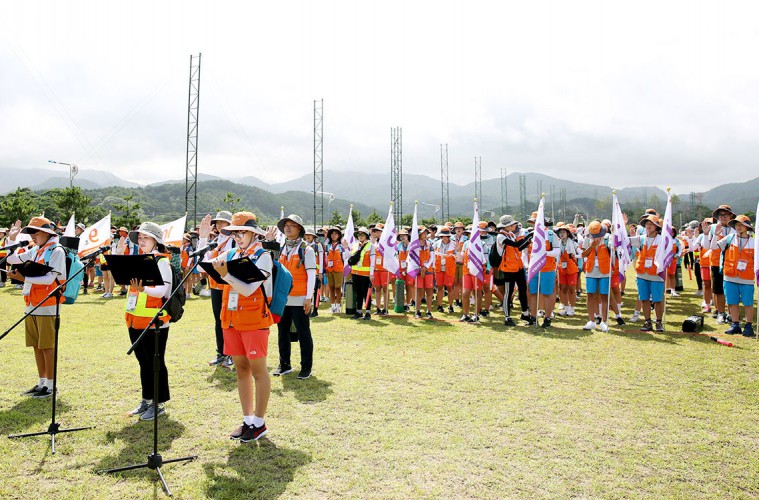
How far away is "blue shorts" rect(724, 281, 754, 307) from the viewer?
9641mm

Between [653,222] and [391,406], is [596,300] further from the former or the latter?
[391,406]

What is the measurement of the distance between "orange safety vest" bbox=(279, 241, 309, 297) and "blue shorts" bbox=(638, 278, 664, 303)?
7359 millimetres

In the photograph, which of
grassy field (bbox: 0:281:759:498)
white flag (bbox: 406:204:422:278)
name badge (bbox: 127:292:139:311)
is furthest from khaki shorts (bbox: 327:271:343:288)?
name badge (bbox: 127:292:139:311)

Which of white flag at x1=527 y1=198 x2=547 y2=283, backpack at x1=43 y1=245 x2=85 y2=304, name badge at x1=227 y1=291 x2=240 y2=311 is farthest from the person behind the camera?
white flag at x1=527 y1=198 x2=547 y2=283

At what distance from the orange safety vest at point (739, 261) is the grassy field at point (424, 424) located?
1.47 m

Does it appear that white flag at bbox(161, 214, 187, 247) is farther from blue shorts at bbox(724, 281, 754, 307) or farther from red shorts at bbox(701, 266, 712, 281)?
red shorts at bbox(701, 266, 712, 281)

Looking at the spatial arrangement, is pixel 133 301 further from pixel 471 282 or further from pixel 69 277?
pixel 471 282

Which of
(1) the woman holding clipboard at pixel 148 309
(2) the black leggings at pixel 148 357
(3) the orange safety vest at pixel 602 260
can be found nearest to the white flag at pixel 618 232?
(3) the orange safety vest at pixel 602 260

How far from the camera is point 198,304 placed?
49.5 feet

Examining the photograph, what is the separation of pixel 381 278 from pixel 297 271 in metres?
5.61

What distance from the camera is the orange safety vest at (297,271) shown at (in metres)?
7.28

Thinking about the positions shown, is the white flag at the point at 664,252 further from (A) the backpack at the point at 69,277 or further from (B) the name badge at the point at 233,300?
(A) the backpack at the point at 69,277

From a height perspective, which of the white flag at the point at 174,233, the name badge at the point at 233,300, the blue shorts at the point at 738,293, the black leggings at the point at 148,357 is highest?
the white flag at the point at 174,233

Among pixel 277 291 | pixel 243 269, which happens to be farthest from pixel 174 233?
pixel 243 269
